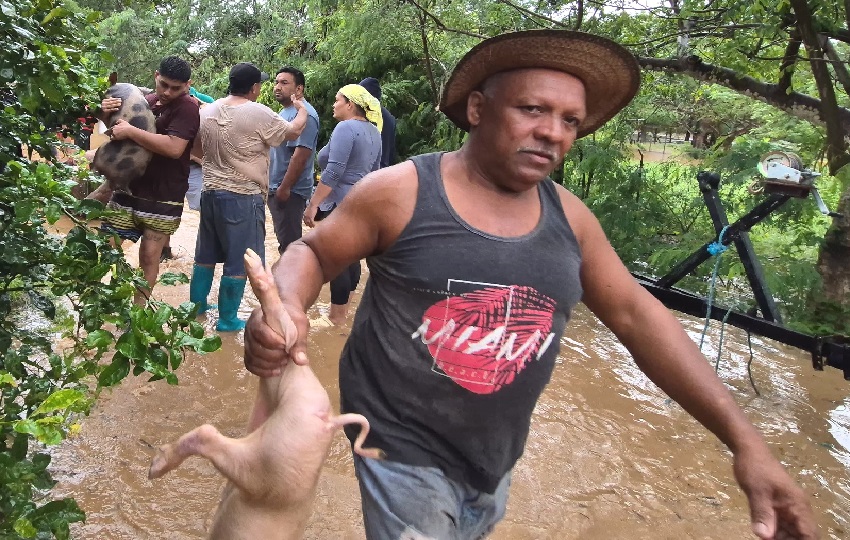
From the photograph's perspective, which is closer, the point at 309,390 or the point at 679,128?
the point at 309,390

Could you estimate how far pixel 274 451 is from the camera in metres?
1.42

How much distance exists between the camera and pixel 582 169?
27.2 feet

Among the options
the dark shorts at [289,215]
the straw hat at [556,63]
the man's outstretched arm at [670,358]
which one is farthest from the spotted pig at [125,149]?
the man's outstretched arm at [670,358]

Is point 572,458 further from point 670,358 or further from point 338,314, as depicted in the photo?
point 338,314

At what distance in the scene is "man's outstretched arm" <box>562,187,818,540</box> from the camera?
1.94 meters

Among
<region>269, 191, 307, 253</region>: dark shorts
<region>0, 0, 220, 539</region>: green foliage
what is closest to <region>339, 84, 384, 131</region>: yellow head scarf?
<region>269, 191, 307, 253</region>: dark shorts

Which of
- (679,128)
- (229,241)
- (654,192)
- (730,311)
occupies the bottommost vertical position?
(229,241)

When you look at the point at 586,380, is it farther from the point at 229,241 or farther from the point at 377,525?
the point at 377,525

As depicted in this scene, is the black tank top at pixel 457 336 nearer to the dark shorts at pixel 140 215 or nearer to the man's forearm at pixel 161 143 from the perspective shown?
the man's forearm at pixel 161 143

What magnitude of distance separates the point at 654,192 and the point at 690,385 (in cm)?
634

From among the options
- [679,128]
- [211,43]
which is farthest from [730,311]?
[211,43]

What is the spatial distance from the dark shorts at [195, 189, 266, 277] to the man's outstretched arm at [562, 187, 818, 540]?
3509mm

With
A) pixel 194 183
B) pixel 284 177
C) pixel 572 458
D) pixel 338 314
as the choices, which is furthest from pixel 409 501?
pixel 194 183

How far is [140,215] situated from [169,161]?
0.42 metres
